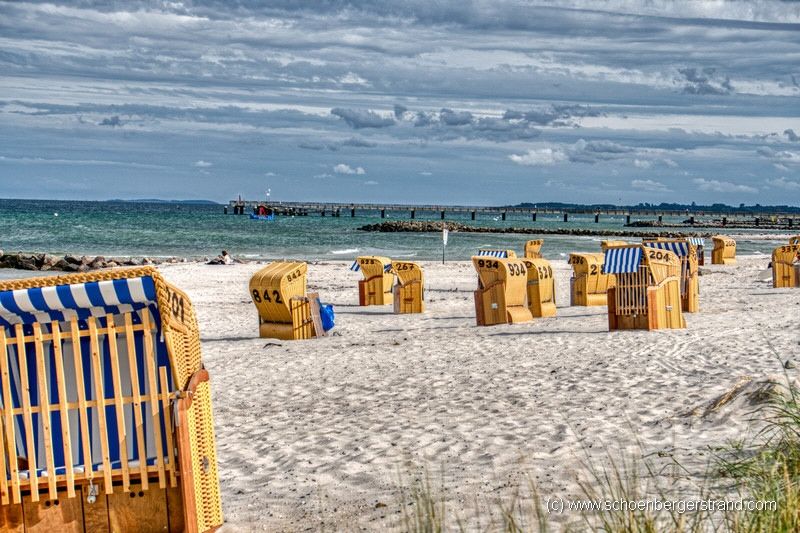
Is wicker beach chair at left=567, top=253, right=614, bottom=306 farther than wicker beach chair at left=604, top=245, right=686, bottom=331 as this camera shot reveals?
Yes

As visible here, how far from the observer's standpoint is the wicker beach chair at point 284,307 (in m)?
13.8

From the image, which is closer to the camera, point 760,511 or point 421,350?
point 760,511

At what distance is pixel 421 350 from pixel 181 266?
22864mm

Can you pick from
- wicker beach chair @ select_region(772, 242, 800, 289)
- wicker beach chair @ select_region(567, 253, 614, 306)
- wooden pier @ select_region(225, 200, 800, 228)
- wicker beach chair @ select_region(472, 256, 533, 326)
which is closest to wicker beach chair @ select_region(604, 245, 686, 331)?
wicker beach chair @ select_region(472, 256, 533, 326)

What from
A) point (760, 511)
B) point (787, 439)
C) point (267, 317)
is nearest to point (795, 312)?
point (267, 317)

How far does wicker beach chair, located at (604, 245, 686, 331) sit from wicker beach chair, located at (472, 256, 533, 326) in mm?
1738

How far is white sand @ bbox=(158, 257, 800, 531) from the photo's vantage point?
223 inches

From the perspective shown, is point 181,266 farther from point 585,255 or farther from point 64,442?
point 64,442

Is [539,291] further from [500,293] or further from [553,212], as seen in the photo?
[553,212]

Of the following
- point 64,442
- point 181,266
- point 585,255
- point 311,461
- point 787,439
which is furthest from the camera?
Result: point 181,266

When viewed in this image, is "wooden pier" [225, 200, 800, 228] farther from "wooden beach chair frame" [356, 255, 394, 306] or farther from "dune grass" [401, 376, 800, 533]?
"dune grass" [401, 376, 800, 533]

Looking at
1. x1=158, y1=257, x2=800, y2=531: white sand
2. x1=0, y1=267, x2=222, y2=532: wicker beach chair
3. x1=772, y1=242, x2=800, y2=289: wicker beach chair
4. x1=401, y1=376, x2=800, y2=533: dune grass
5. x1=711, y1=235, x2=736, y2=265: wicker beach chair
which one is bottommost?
x1=711, y1=235, x2=736, y2=265: wicker beach chair

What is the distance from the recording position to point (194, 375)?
15.4ft

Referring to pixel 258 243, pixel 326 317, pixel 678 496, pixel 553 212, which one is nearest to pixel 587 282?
pixel 326 317
